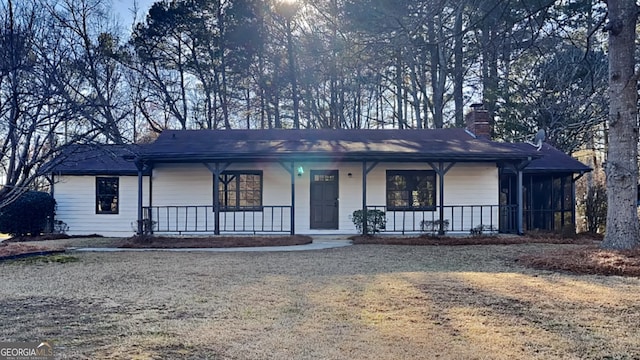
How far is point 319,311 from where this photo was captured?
4848 mm

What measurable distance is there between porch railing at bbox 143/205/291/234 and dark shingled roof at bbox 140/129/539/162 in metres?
1.74

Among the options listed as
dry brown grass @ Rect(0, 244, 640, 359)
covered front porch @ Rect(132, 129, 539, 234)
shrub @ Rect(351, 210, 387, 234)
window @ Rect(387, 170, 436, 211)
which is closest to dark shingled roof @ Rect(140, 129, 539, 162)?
covered front porch @ Rect(132, 129, 539, 234)

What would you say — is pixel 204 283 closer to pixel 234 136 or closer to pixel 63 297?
pixel 63 297

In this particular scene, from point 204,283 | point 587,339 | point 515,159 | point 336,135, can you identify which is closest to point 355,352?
point 587,339

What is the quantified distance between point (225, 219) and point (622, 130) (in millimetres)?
10018

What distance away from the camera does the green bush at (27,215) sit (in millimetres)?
14008

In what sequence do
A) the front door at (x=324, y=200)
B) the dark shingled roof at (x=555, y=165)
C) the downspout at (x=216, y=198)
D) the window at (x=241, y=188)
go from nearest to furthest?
the downspout at (x=216, y=198), the window at (x=241, y=188), the front door at (x=324, y=200), the dark shingled roof at (x=555, y=165)

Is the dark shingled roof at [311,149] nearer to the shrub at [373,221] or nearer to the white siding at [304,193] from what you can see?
the white siding at [304,193]

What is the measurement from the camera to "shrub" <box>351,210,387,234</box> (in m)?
12.7

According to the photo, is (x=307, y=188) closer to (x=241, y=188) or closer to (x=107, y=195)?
(x=241, y=188)

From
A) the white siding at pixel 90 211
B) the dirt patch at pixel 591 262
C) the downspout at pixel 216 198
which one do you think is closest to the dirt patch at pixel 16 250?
Answer: the downspout at pixel 216 198

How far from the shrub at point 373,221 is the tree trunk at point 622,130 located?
5247 millimetres

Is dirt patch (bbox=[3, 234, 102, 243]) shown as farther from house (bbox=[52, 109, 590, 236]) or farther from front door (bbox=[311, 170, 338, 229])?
front door (bbox=[311, 170, 338, 229])

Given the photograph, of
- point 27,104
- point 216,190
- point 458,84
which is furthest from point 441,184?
point 458,84
